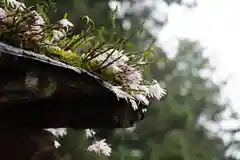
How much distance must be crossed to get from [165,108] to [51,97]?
7.90 ft

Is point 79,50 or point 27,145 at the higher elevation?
point 79,50

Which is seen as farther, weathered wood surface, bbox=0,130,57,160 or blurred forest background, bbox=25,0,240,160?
blurred forest background, bbox=25,0,240,160

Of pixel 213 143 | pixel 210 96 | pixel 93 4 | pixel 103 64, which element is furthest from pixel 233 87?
pixel 103 64

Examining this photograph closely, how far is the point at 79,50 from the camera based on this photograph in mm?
698

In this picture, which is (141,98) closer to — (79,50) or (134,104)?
(134,104)

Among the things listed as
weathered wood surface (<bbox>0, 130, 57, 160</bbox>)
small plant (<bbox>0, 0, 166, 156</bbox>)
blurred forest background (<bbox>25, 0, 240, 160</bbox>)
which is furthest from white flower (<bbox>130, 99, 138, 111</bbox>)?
blurred forest background (<bbox>25, 0, 240, 160</bbox>)

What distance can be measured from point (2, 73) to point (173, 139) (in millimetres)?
2353

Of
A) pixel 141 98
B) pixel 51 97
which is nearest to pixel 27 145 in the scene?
pixel 51 97

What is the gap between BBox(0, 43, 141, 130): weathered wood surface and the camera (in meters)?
0.54

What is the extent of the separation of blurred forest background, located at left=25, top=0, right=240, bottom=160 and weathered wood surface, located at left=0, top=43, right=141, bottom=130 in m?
1.44

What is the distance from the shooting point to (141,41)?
2.84 metres

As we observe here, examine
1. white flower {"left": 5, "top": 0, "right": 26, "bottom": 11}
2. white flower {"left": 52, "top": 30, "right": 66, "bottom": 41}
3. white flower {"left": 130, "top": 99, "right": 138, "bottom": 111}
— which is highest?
white flower {"left": 52, "top": 30, "right": 66, "bottom": 41}

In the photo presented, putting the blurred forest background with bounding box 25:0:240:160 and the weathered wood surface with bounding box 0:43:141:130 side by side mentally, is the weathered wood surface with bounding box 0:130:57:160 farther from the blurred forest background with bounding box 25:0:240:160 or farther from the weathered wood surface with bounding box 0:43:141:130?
the blurred forest background with bounding box 25:0:240:160

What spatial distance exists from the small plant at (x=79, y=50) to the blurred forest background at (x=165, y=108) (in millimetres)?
1360
